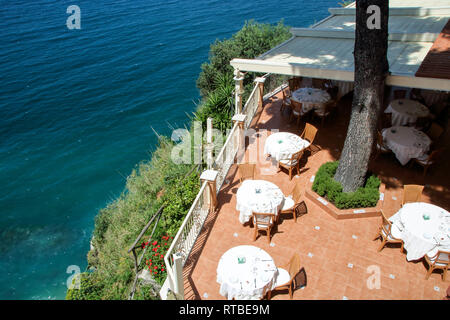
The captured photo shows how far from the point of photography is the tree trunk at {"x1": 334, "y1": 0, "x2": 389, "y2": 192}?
21.7ft

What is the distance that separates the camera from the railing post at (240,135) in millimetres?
10126

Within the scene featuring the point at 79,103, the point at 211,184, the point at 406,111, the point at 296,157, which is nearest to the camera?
the point at 211,184

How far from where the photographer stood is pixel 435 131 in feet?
31.5

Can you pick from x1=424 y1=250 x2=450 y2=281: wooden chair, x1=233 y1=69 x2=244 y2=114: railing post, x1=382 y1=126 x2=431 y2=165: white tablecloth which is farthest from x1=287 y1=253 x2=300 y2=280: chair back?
x1=233 y1=69 x2=244 y2=114: railing post

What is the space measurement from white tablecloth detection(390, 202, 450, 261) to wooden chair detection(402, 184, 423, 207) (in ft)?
2.37

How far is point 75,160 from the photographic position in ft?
63.7

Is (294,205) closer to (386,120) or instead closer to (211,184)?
(211,184)

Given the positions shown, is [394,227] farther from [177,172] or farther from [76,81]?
[76,81]

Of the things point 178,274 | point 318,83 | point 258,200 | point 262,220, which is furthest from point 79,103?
point 178,274

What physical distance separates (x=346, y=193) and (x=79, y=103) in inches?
881

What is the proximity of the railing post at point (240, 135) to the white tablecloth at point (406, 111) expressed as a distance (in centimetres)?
484

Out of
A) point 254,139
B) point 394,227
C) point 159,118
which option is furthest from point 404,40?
point 159,118

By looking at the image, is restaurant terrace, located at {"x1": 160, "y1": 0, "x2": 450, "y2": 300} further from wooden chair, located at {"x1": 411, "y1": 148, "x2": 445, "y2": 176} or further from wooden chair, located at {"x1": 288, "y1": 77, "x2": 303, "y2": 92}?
wooden chair, located at {"x1": 288, "y1": 77, "x2": 303, "y2": 92}

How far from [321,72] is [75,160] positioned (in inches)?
630
